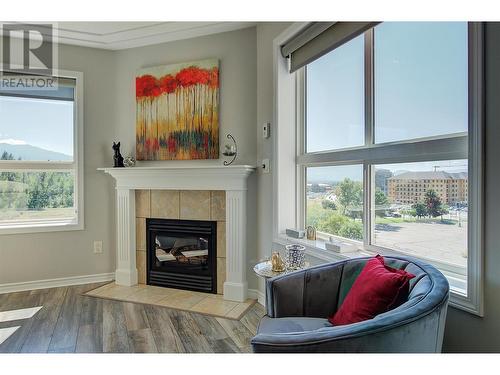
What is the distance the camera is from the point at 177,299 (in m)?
2.96

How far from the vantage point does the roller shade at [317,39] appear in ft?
6.33

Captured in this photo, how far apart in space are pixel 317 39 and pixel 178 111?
1.56 metres

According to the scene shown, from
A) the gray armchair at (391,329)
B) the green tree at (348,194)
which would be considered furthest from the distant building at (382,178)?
the gray armchair at (391,329)

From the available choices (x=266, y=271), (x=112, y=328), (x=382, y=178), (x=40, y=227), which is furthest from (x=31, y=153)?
(x=382, y=178)

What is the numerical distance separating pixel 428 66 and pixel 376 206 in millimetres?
847

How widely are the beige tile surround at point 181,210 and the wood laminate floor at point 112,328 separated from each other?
21.9 inches

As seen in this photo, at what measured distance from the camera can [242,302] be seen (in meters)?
2.92

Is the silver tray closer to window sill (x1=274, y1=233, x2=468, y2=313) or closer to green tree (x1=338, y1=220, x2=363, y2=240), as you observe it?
window sill (x1=274, y1=233, x2=468, y2=313)

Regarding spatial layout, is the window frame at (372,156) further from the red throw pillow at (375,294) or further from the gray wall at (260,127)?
the red throw pillow at (375,294)

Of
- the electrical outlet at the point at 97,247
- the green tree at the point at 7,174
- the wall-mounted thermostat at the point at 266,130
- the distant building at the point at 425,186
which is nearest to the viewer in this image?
the distant building at the point at 425,186

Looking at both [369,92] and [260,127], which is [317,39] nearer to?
[369,92]
